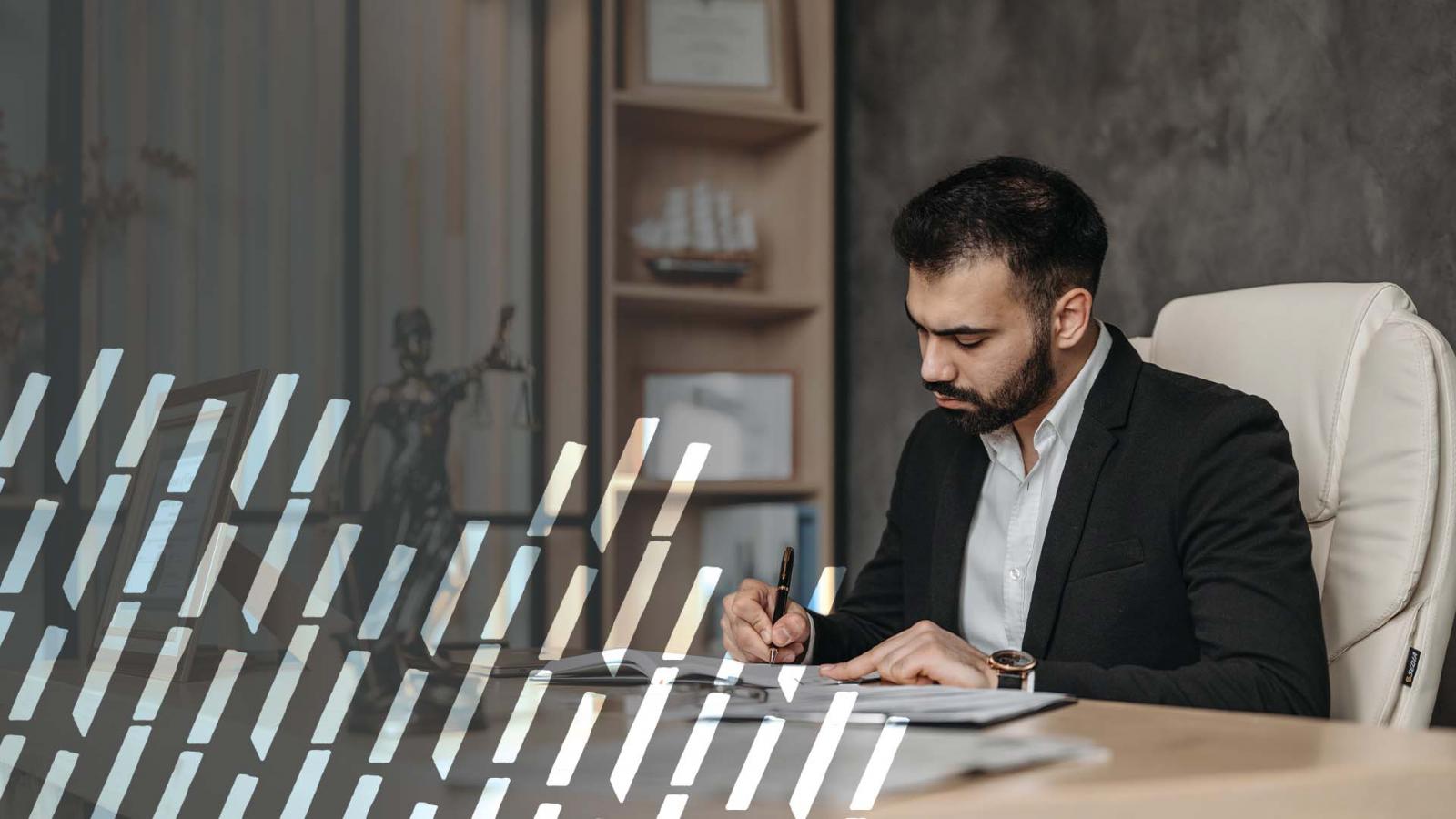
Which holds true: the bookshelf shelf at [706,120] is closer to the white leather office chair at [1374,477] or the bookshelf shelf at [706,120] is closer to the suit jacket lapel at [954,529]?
the suit jacket lapel at [954,529]

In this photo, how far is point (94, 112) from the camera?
7.97ft

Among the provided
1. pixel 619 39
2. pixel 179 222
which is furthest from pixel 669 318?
pixel 179 222

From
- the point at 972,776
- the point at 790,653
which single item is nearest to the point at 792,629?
the point at 790,653

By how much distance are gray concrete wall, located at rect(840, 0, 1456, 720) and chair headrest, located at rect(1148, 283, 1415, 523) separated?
1.19ft

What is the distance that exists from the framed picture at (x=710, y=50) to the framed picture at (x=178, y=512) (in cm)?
170

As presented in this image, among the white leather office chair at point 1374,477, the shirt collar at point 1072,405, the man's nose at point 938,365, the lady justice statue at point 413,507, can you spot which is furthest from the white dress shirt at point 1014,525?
the lady justice statue at point 413,507

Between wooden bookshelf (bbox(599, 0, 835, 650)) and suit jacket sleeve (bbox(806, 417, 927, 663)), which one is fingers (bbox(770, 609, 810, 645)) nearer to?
suit jacket sleeve (bbox(806, 417, 927, 663))

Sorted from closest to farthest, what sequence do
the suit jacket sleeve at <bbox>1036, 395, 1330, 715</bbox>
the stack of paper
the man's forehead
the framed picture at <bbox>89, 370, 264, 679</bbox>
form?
the stack of paper
the suit jacket sleeve at <bbox>1036, 395, 1330, 715</bbox>
the framed picture at <bbox>89, 370, 264, 679</bbox>
the man's forehead

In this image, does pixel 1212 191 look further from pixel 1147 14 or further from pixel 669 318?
pixel 669 318

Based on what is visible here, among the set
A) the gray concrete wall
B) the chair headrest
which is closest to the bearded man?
the chair headrest

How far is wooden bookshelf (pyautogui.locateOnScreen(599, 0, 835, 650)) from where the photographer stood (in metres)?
2.87

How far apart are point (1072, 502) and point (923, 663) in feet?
1.41

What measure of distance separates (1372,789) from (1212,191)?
5.45 ft

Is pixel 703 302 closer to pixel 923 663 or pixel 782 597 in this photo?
pixel 782 597
